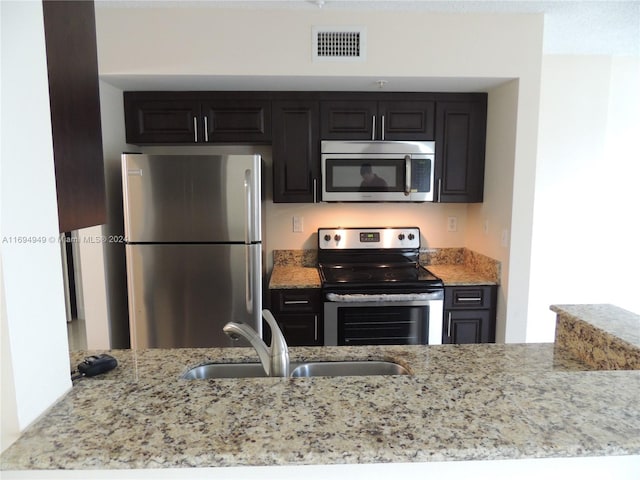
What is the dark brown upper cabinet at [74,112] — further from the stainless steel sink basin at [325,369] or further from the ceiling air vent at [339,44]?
the ceiling air vent at [339,44]

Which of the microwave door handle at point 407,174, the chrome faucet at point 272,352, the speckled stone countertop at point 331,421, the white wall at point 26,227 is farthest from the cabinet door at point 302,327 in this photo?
the white wall at point 26,227

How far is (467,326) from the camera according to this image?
2.77 meters

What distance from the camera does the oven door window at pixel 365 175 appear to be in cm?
284

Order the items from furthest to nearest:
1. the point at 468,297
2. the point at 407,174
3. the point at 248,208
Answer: the point at 407,174
the point at 468,297
the point at 248,208

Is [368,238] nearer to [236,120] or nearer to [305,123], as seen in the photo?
[305,123]

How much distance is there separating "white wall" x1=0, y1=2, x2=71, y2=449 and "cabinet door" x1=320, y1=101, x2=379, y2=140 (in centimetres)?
221

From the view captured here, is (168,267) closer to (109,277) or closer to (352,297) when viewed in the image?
(109,277)

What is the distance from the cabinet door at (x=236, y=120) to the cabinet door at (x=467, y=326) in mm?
1813

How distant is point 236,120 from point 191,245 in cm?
94

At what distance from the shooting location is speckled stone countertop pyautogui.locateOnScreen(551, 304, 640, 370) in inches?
43.4

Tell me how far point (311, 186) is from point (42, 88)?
222cm

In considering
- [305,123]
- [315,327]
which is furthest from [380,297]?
[305,123]

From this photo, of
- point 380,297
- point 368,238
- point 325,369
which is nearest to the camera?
point 325,369

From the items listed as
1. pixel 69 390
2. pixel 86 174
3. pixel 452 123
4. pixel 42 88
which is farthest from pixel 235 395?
pixel 452 123
